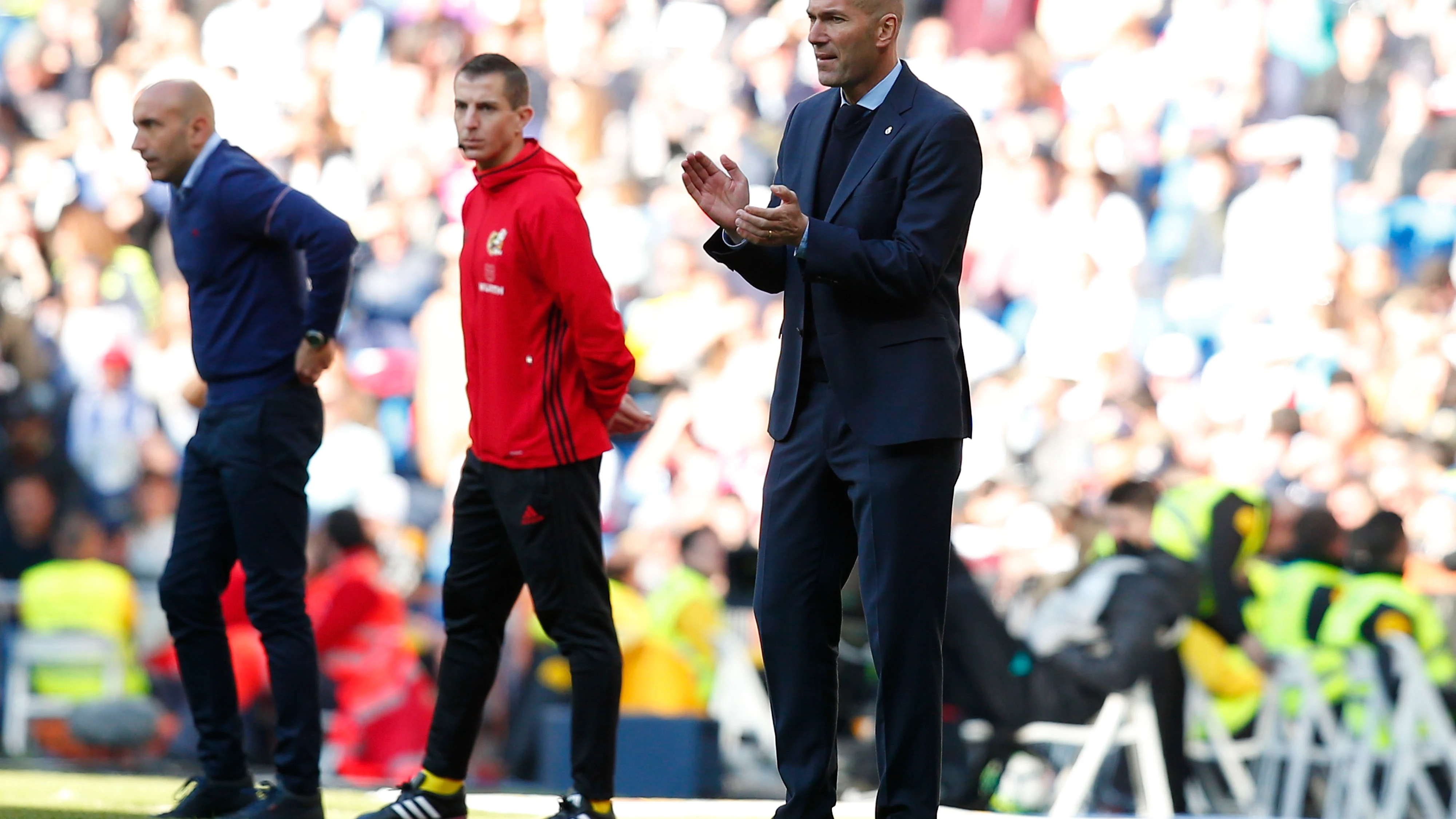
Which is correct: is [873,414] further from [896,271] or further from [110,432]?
[110,432]

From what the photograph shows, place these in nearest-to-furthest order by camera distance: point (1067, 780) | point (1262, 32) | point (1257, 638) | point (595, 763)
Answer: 1. point (595, 763)
2. point (1067, 780)
3. point (1257, 638)
4. point (1262, 32)

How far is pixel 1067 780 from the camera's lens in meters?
6.71

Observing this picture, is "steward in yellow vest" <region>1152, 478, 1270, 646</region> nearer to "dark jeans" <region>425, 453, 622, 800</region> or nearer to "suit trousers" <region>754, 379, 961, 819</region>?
"dark jeans" <region>425, 453, 622, 800</region>

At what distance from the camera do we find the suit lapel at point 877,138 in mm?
3492

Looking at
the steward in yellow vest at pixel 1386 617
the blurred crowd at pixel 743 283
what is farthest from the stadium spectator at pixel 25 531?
the steward in yellow vest at pixel 1386 617

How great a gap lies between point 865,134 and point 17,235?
7.66 metres

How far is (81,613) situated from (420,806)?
453 cm

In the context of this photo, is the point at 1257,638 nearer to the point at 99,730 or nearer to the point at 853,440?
the point at 853,440

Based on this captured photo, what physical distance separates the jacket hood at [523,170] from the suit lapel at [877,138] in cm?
104

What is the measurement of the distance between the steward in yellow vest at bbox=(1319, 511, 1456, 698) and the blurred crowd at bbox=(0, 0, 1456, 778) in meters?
0.31

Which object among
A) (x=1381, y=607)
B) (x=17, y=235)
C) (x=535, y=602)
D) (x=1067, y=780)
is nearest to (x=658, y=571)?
(x=1067, y=780)

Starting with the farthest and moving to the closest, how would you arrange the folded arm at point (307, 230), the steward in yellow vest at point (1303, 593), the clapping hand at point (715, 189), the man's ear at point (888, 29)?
the steward in yellow vest at point (1303, 593), the folded arm at point (307, 230), the man's ear at point (888, 29), the clapping hand at point (715, 189)

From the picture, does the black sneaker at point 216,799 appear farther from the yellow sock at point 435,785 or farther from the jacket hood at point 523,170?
the jacket hood at point 523,170

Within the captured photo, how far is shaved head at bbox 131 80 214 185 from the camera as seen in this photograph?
4566 millimetres
